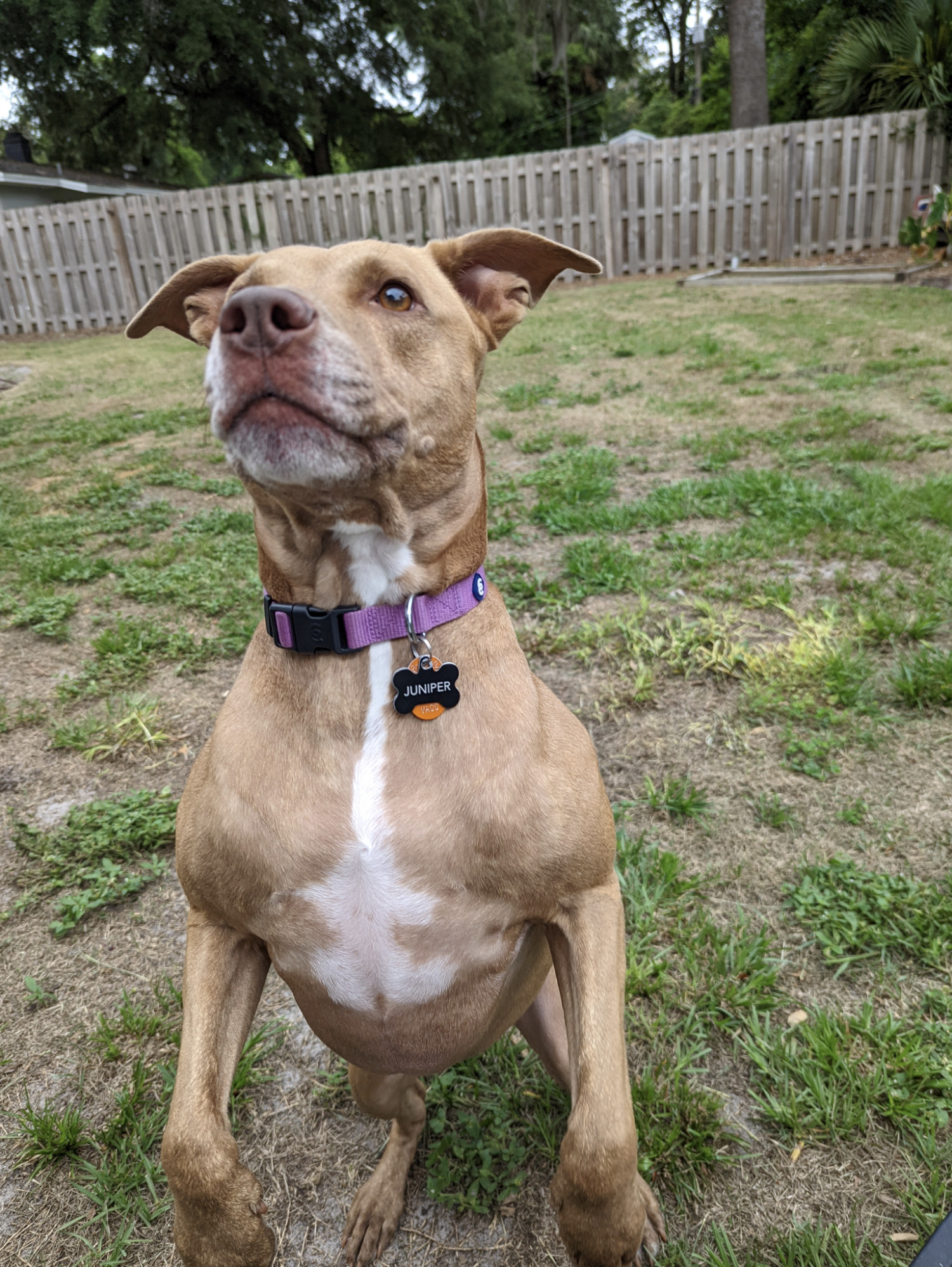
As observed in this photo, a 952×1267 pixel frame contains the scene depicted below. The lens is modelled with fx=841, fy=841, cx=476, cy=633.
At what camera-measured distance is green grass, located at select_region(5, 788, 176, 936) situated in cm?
289

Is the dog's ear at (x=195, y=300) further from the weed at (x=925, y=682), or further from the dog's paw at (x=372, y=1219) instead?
the weed at (x=925, y=682)

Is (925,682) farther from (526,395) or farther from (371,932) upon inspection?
(526,395)

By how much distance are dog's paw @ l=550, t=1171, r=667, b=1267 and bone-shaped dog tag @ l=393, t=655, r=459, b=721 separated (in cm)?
97

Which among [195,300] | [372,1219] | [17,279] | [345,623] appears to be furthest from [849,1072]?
[17,279]

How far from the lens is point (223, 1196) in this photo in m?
1.65

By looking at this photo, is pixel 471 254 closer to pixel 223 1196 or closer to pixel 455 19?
pixel 223 1196

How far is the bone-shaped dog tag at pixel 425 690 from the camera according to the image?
1.81 m

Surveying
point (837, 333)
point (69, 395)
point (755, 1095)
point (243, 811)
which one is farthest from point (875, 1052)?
point (69, 395)

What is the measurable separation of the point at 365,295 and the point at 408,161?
32057 millimetres

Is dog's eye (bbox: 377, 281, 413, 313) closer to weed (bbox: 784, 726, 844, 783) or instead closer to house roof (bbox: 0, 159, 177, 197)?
weed (bbox: 784, 726, 844, 783)

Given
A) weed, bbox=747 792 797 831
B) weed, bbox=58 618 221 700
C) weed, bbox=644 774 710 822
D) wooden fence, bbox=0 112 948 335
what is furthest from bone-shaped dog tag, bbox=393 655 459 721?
wooden fence, bbox=0 112 948 335

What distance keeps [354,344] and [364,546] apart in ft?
1.41

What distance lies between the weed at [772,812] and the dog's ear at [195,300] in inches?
95.6

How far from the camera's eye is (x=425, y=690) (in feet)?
5.94
